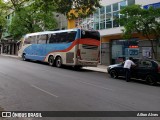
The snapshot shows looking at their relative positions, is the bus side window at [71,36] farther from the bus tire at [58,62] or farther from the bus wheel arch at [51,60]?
the bus wheel arch at [51,60]

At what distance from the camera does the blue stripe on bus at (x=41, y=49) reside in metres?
27.5

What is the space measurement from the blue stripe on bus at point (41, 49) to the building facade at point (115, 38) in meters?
6.36

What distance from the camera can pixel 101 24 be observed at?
34.1 metres

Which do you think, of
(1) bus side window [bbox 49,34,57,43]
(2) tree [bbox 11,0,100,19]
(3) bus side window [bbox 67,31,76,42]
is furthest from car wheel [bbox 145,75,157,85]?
(1) bus side window [bbox 49,34,57,43]

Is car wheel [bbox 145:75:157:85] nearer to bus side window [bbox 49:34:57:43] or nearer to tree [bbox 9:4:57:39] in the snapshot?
bus side window [bbox 49:34:57:43]

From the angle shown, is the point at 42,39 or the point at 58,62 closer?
the point at 58,62

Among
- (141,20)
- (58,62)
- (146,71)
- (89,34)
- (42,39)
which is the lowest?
(146,71)

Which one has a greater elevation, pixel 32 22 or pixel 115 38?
pixel 32 22

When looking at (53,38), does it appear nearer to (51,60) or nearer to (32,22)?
(51,60)

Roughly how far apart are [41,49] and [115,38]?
847 centimetres

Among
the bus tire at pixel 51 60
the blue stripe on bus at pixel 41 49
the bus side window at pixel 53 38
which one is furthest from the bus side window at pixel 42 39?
the bus tire at pixel 51 60

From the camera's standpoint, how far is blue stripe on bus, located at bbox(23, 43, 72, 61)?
90.2ft

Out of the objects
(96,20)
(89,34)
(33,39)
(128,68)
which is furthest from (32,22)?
(128,68)

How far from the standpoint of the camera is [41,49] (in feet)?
100
